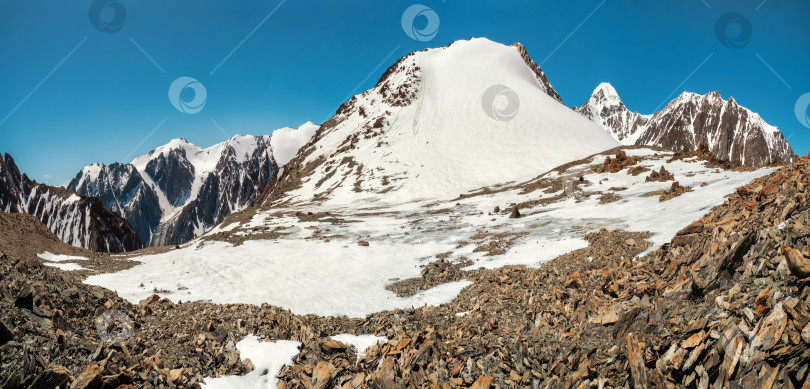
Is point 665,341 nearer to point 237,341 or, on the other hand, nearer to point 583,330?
point 583,330

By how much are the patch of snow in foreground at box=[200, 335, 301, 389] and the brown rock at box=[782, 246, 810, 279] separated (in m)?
9.89

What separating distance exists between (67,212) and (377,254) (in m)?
139

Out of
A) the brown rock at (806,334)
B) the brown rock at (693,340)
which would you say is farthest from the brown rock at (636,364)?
the brown rock at (806,334)

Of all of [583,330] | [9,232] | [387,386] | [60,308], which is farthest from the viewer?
[9,232]

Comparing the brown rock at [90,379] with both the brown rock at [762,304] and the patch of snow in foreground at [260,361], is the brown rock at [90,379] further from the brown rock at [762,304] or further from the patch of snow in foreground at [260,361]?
the brown rock at [762,304]

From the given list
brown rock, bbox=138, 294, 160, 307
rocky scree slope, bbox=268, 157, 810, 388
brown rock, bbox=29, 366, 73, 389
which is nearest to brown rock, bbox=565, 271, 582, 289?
rocky scree slope, bbox=268, 157, 810, 388

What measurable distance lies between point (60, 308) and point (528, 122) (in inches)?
3621

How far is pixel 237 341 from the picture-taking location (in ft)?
29.9

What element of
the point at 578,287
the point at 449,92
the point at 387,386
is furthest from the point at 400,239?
the point at 449,92

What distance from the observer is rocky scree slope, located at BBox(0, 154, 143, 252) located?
106812mm

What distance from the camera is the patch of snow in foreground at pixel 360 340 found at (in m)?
9.25

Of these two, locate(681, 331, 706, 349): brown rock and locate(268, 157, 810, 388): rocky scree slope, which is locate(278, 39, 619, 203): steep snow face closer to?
locate(268, 157, 810, 388): rocky scree slope

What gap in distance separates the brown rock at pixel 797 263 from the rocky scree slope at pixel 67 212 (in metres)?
142

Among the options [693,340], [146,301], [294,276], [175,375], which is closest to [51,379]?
[175,375]
